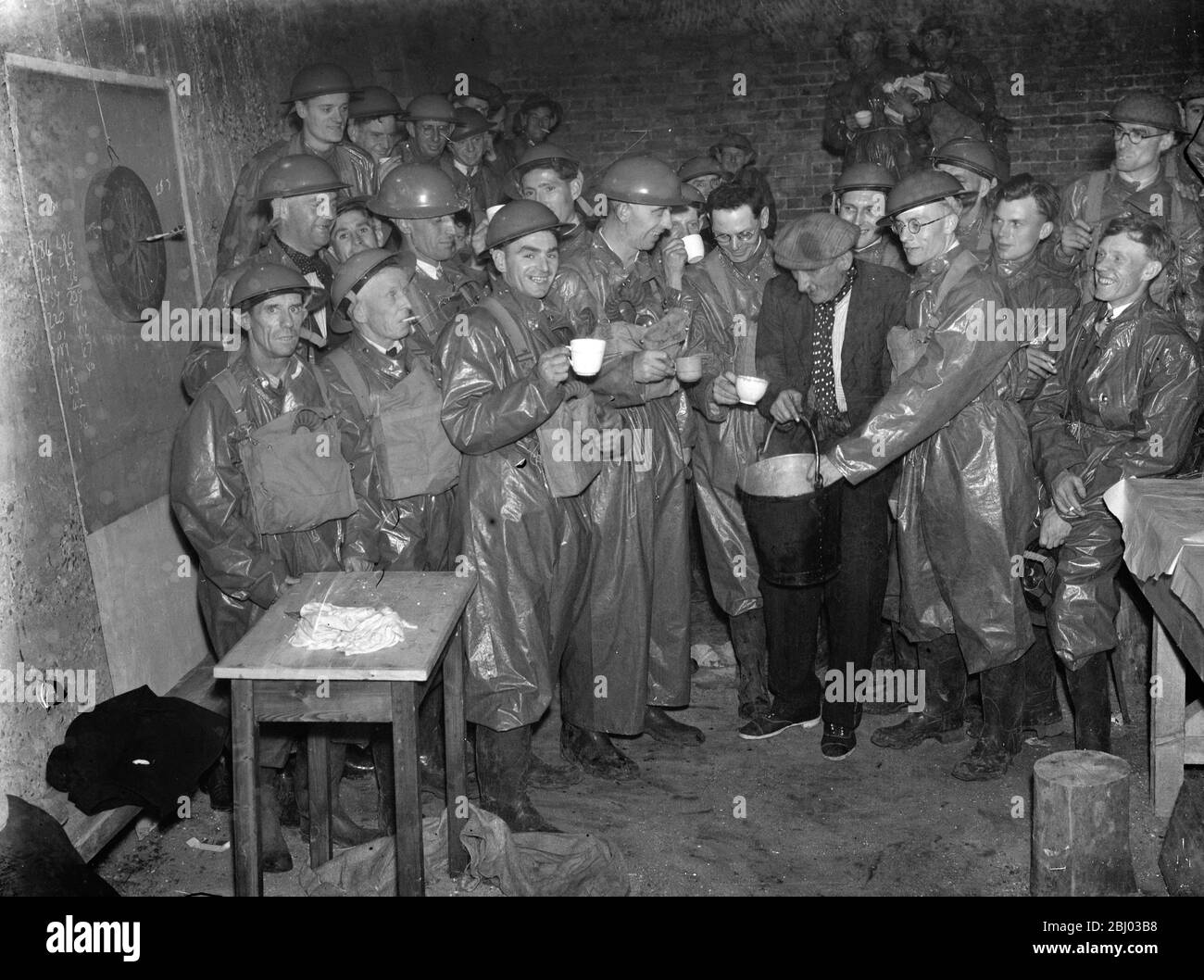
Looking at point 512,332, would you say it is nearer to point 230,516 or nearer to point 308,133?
point 230,516

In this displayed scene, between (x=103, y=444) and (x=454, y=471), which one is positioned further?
(x=103, y=444)

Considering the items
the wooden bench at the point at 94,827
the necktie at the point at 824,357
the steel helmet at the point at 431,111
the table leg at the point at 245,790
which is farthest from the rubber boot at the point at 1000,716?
the steel helmet at the point at 431,111

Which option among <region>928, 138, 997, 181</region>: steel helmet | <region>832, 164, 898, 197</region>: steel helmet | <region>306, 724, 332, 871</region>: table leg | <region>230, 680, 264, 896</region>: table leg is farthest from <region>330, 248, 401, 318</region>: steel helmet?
<region>928, 138, 997, 181</region>: steel helmet

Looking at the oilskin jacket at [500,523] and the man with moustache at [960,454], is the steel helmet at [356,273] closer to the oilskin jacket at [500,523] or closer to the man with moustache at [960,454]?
the oilskin jacket at [500,523]

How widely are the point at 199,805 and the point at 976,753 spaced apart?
2891 millimetres

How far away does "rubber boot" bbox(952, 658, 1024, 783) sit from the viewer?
16.1ft

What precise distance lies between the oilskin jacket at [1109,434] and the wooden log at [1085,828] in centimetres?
97

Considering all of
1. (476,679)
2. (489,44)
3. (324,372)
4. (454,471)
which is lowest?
(476,679)

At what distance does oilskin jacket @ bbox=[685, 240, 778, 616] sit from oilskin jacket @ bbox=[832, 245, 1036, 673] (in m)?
0.73

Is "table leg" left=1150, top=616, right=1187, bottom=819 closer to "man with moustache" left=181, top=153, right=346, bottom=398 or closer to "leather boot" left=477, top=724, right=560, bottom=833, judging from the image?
"leather boot" left=477, top=724, right=560, bottom=833

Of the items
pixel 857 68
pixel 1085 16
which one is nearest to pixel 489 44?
pixel 857 68
